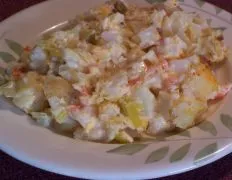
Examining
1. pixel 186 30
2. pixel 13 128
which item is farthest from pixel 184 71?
pixel 13 128

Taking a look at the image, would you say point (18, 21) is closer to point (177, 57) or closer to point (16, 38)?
point (16, 38)

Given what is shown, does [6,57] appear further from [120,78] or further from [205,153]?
[205,153]

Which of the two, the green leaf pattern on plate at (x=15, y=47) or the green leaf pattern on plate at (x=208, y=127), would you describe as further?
the green leaf pattern on plate at (x=15, y=47)

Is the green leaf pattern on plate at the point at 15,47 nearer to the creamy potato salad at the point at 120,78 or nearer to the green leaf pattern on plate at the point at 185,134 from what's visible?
the creamy potato salad at the point at 120,78

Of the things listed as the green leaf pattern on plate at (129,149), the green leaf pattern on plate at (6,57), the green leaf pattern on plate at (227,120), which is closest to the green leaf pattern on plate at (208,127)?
the green leaf pattern on plate at (227,120)

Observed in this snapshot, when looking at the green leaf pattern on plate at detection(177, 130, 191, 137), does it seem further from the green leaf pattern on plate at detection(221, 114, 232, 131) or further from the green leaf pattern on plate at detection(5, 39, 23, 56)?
the green leaf pattern on plate at detection(5, 39, 23, 56)

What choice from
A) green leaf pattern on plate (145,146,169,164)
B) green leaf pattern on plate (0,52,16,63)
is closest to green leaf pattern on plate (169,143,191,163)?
green leaf pattern on plate (145,146,169,164)
